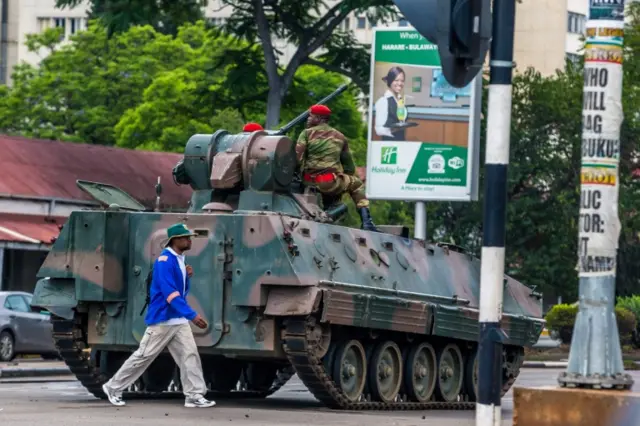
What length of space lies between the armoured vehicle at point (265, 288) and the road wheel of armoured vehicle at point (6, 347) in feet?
39.4

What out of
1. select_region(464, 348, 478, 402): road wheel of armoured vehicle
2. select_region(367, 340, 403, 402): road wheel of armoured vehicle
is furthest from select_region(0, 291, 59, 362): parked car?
select_region(367, 340, 403, 402): road wheel of armoured vehicle

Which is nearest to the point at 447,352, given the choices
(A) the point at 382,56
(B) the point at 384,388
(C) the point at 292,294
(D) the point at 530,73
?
(B) the point at 384,388

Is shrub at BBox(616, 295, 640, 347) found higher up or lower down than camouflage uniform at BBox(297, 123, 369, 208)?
lower down

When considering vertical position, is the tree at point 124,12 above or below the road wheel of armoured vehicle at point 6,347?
above

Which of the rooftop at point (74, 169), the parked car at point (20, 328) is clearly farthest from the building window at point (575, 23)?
the parked car at point (20, 328)

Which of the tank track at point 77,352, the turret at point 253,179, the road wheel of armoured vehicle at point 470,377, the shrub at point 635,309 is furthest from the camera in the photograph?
the shrub at point 635,309

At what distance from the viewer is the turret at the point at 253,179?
62.1ft

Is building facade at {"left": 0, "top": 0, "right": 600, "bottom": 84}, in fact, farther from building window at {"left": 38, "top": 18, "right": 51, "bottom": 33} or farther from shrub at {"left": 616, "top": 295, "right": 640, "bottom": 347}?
shrub at {"left": 616, "top": 295, "right": 640, "bottom": 347}

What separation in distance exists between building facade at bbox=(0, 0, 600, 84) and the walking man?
72435 millimetres

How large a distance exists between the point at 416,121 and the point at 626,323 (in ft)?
54.0

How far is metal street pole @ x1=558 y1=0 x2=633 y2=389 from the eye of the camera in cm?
1109

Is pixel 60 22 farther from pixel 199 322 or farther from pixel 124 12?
pixel 199 322

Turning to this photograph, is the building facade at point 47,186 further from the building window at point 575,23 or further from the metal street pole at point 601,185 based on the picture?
the building window at point 575,23

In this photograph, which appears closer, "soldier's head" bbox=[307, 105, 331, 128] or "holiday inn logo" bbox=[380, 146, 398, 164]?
"soldier's head" bbox=[307, 105, 331, 128]
